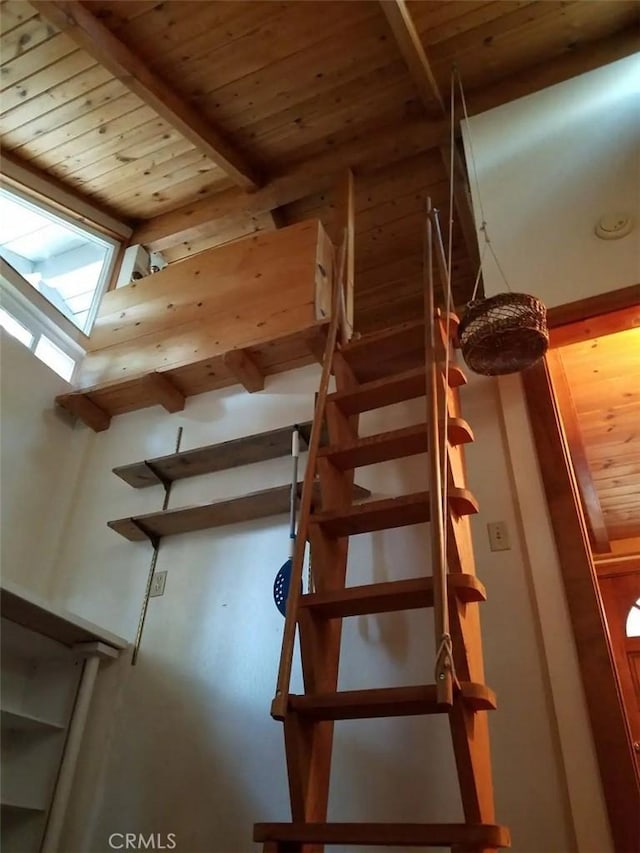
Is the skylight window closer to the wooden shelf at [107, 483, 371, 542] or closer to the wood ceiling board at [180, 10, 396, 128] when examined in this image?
the wood ceiling board at [180, 10, 396, 128]

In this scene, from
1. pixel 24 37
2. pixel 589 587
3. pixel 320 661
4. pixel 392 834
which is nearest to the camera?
pixel 392 834

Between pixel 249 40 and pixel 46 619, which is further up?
pixel 249 40

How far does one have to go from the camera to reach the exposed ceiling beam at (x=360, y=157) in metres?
3.17

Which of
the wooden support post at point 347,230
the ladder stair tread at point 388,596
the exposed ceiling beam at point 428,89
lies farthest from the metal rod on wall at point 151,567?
the exposed ceiling beam at point 428,89

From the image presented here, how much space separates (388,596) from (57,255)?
2.99m

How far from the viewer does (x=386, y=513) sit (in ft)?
5.85

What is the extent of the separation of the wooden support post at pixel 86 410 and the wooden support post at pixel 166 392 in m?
0.34

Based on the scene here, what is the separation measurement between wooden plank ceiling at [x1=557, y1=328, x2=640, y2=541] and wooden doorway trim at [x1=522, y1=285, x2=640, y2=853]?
2.71 ft

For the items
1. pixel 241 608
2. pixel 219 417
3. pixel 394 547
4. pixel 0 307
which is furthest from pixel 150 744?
pixel 0 307

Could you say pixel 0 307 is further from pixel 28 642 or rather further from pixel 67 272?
pixel 28 642

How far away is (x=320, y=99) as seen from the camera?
3424 mm

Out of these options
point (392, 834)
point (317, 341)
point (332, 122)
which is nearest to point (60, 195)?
point (332, 122)

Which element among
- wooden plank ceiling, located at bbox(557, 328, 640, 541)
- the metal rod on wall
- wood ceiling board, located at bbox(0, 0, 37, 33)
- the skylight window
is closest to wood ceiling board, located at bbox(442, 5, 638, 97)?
wooden plank ceiling, located at bbox(557, 328, 640, 541)

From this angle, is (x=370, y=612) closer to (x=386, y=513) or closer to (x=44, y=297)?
(x=386, y=513)
